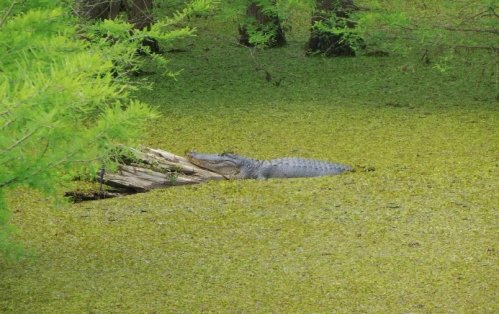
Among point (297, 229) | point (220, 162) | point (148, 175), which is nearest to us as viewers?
point (297, 229)

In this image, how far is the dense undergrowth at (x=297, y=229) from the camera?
2.25 meters

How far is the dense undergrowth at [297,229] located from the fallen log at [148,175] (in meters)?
0.10

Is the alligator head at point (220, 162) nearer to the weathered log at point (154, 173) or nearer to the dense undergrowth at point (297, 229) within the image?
the weathered log at point (154, 173)

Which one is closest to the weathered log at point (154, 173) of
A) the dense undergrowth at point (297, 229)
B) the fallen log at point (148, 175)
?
the fallen log at point (148, 175)

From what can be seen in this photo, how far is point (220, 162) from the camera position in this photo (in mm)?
3908

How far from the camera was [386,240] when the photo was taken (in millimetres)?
2766

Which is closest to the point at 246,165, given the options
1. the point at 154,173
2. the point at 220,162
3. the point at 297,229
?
the point at 220,162

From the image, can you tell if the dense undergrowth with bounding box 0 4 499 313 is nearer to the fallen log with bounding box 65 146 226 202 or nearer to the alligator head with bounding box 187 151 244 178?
the fallen log with bounding box 65 146 226 202

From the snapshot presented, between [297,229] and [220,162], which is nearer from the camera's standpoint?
[297,229]

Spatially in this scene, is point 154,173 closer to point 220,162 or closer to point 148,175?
point 148,175

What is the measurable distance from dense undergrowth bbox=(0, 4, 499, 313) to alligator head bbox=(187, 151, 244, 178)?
0.73 ft

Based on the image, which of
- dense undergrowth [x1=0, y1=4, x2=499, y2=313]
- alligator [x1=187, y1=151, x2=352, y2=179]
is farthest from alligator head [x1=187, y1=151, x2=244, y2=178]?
dense undergrowth [x1=0, y1=4, x2=499, y2=313]

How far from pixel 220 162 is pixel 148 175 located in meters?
0.51

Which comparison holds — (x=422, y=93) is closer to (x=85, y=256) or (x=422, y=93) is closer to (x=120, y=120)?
(x=85, y=256)
